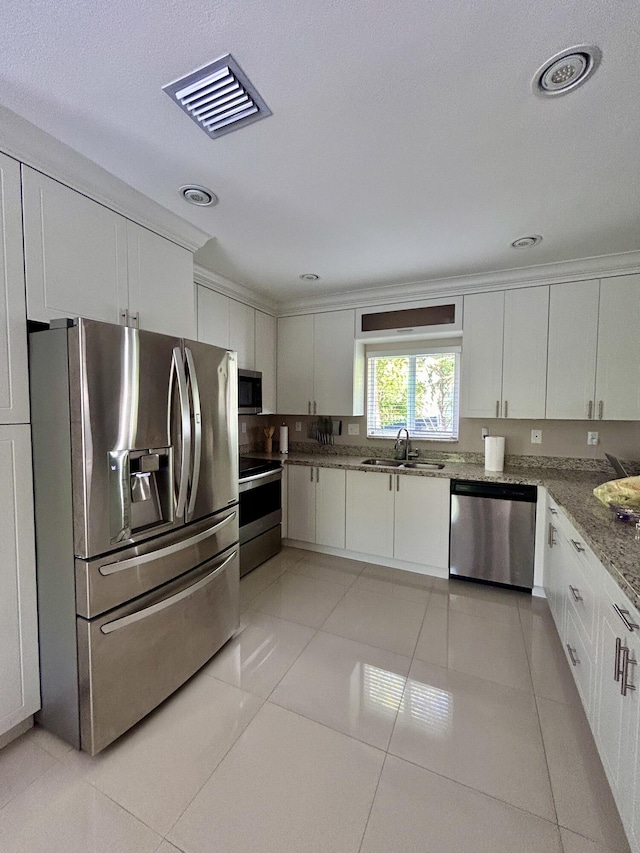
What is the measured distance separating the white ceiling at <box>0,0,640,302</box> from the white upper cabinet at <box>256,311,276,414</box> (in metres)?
1.33

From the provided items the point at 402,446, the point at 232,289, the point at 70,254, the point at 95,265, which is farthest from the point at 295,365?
the point at 70,254

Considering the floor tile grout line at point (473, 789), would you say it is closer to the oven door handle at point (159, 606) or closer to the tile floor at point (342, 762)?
the tile floor at point (342, 762)

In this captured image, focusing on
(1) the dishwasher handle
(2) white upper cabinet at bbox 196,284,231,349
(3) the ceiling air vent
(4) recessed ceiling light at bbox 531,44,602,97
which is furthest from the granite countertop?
(3) the ceiling air vent

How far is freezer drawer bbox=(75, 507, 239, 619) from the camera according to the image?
4.53 ft

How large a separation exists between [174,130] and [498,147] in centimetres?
136

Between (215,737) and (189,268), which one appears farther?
(189,268)

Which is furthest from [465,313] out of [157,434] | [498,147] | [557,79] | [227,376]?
[157,434]

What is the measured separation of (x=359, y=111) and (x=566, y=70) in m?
0.69

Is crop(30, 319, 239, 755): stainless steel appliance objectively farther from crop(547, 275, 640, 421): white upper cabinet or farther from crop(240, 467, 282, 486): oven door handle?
crop(547, 275, 640, 421): white upper cabinet

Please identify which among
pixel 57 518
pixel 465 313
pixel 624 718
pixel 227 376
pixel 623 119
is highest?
pixel 623 119

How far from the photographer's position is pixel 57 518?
144 cm

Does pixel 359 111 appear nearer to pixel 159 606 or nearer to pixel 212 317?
pixel 212 317

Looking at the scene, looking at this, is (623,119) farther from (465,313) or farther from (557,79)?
(465,313)

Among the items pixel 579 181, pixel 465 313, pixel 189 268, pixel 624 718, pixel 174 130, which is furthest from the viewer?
A: pixel 465 313
